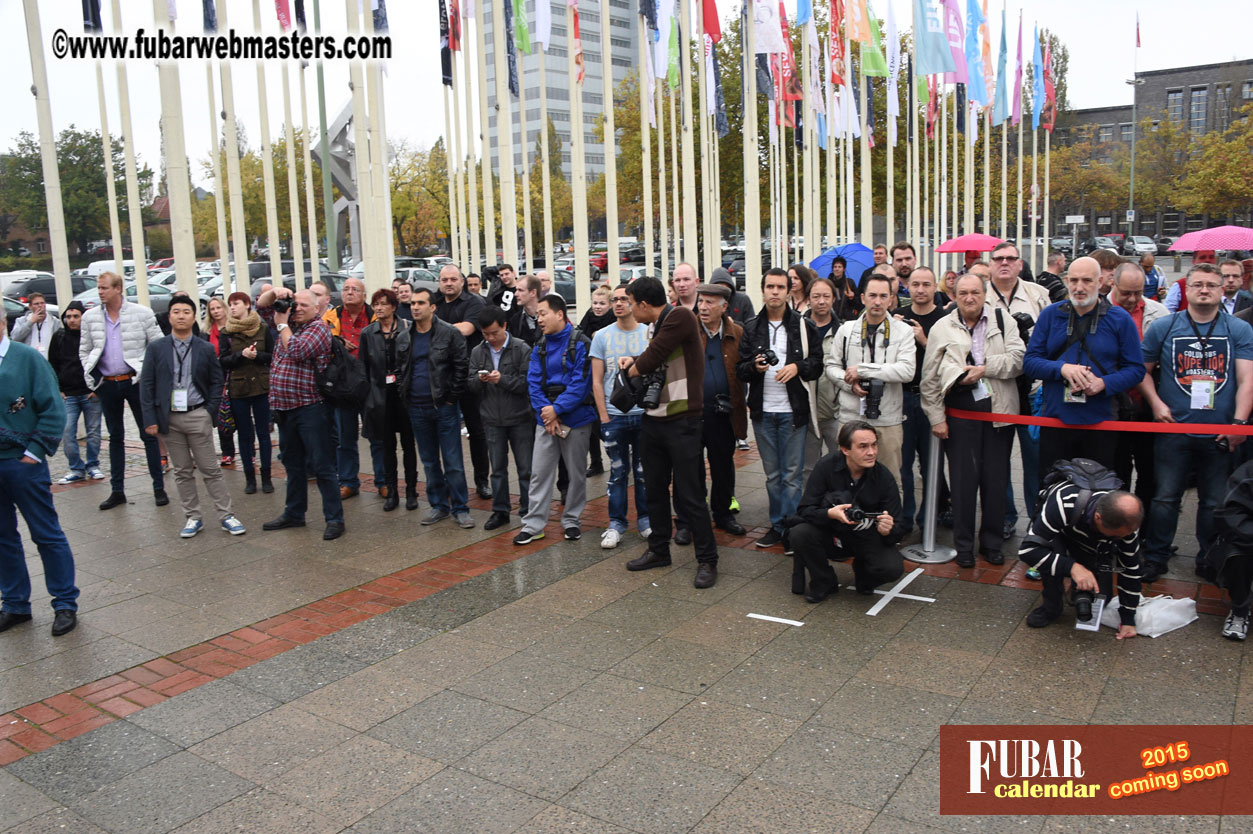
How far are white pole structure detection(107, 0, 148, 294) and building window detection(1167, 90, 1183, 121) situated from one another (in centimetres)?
7658

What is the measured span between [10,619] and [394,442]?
350 centimetres

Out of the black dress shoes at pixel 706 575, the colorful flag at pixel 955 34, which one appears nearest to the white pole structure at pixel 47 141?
the black dress shoes at pixel 706 575

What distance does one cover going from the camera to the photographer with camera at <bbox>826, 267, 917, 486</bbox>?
21.6ft

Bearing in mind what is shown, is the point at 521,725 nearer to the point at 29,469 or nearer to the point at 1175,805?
the point at 1175,805

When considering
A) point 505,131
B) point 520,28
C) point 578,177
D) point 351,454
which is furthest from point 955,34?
point 351,454

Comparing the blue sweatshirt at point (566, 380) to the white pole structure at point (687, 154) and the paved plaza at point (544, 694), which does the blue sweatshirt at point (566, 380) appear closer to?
the paved plaza at point (544, 694)

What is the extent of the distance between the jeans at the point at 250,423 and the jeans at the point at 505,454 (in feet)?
9.48

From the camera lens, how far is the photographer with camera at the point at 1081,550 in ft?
16.8

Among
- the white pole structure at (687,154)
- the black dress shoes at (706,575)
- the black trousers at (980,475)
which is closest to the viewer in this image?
the black dress shoes at (706,575)

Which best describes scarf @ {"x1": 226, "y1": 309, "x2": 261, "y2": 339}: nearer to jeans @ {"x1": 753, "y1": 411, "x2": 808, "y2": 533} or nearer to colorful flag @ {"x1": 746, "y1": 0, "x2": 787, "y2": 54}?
jeans @ {"x1": 753, "y1": 411, "x2": 808, "y2": 533}

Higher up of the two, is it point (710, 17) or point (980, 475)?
point (710, 17)

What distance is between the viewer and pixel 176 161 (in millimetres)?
12391

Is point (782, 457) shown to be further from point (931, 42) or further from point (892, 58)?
point (892, 58)

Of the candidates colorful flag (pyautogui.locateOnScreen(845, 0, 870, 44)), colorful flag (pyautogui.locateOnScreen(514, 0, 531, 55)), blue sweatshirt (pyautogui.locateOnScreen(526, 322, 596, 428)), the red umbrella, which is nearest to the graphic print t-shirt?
blue sweatshirt (pyautogui.locateOnScreen(526, 322, 596, 428))
